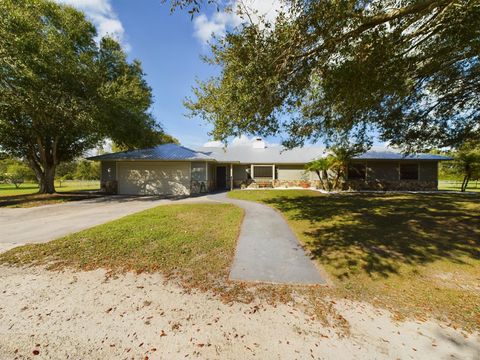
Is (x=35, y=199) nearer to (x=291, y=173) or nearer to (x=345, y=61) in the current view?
(x=345, y=61)

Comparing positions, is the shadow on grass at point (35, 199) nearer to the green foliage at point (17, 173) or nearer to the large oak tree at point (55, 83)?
the large oak tree at point (55, 83)

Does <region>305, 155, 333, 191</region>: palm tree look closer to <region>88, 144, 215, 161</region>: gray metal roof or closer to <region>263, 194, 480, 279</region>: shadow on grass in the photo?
<region>263, 194, 480, 279</region>: shadow on grass

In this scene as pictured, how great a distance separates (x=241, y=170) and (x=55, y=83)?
14482mm

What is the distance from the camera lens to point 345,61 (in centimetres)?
571

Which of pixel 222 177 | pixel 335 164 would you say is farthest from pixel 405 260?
pixel 222 177

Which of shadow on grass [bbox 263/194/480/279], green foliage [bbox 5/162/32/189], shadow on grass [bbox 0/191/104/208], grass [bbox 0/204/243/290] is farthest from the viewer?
green foliage [bbox 5/162/32/189]

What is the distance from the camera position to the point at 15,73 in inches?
384

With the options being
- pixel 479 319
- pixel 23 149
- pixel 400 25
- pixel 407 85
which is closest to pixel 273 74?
pixel 400 25

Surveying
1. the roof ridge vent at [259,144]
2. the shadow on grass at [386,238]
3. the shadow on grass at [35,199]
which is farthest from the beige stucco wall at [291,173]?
the shadow on grass at [35,199]

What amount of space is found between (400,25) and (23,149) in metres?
23.0

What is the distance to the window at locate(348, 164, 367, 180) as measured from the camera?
1891cm

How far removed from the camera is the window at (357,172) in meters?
18.9

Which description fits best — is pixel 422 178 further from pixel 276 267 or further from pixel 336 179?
pixel 276 267

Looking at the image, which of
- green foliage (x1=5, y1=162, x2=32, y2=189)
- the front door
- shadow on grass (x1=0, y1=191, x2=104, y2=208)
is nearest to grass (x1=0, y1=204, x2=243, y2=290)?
shadow on grass (x1=0, y1=191, x2=104, y2=208)
